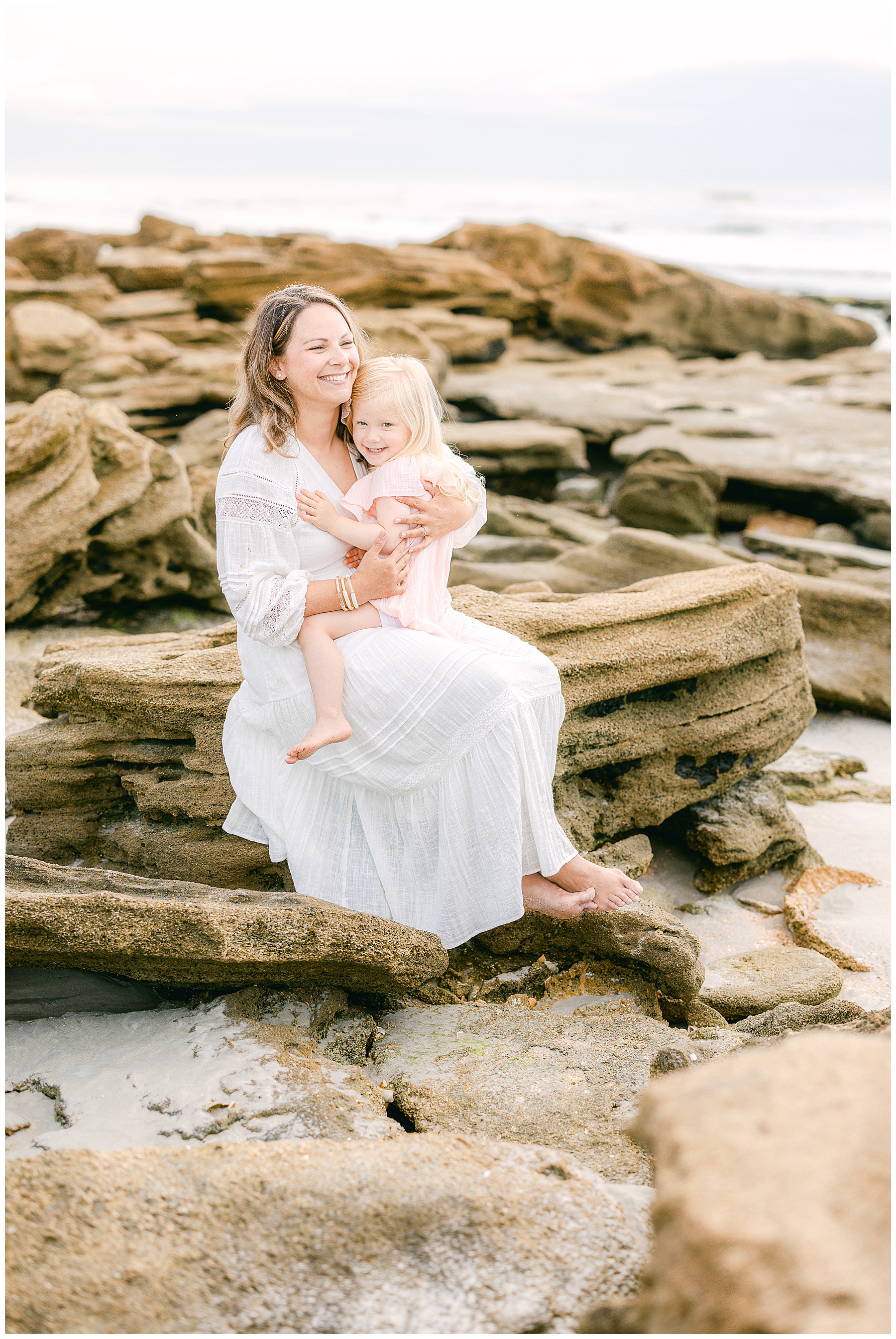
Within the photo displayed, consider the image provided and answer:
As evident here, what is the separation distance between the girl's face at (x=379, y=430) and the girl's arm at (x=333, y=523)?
225 millimetres

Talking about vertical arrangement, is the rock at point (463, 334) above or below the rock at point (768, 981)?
above

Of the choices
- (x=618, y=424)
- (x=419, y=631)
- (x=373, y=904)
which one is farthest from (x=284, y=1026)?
(x=618, y=424)

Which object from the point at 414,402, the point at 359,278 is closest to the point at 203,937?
the point at 414,402

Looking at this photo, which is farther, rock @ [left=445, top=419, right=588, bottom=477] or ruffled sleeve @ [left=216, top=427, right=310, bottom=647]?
rock @ [left=445, top=419, right=588, bottom=477]

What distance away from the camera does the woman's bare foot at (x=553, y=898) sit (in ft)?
11.0

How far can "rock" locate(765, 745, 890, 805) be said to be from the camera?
5.55 metres

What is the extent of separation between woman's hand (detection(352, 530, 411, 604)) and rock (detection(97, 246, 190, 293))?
18.2 metres

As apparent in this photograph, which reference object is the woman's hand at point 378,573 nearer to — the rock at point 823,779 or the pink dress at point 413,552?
the pink dress at point 413,552

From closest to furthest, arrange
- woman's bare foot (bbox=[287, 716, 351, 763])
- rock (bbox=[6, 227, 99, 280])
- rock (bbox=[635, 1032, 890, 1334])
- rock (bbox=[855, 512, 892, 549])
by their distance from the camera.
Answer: rock (bbox=[635, 1032, 890, 1334]), woman's bare foot (bbox=[287, 716, 351, 763]), rock (bbox=[855, 512, 892, 549]), rock (bbox=[6, 227, 99, 280])

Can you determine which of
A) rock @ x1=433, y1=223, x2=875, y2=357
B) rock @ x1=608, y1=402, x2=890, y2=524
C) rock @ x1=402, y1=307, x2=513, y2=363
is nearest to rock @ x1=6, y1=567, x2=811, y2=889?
rock @ x1=608, y1=402, x2=890, y2=524

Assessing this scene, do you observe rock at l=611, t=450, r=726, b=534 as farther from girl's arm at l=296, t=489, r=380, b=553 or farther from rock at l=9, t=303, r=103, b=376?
girl's arm at l=296, t=489, r=380, b=553

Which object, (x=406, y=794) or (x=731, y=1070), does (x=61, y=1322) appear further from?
(x=406, y=794)

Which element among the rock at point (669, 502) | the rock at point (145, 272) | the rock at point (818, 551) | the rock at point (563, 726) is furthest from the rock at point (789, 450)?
the rock at point (145, 272)

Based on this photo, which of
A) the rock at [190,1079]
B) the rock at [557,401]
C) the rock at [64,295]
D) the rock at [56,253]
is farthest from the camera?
the rock at [56,253]
